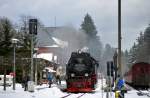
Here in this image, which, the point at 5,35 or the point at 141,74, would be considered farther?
the point at 5,35

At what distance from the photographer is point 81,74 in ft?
161

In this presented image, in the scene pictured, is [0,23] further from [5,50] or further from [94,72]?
[94,72]

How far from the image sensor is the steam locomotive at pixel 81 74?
4859cm

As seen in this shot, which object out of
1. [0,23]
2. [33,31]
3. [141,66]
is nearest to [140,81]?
[141,66]

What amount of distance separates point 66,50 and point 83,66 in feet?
318

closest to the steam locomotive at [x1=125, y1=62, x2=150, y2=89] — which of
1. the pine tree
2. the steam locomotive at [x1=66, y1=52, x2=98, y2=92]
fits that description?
the steam locomotive at [x1=66, y1=52, x2=98, y2=92]

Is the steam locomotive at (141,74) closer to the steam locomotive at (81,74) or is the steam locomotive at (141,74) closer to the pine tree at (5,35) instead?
the steam locomotive at (81,74)

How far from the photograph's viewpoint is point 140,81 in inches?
2286

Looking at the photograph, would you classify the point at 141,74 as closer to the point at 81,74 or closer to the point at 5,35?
the point at 81,74

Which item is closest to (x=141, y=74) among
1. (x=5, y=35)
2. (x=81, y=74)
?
(x=81, y=74)

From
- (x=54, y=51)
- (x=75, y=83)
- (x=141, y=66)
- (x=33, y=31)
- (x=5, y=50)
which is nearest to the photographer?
(x=33, y=31)

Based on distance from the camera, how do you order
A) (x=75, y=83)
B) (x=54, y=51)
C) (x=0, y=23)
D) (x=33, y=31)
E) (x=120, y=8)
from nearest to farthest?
(x=120, y=8)
(x=33, y=31)
(x=75, y=83)
(x=0, y=23)
(x=54, y=51)

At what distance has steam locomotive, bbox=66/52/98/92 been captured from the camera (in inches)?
1913

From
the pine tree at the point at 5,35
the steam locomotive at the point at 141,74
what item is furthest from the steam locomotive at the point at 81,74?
the pine tree at the point at 5,35
